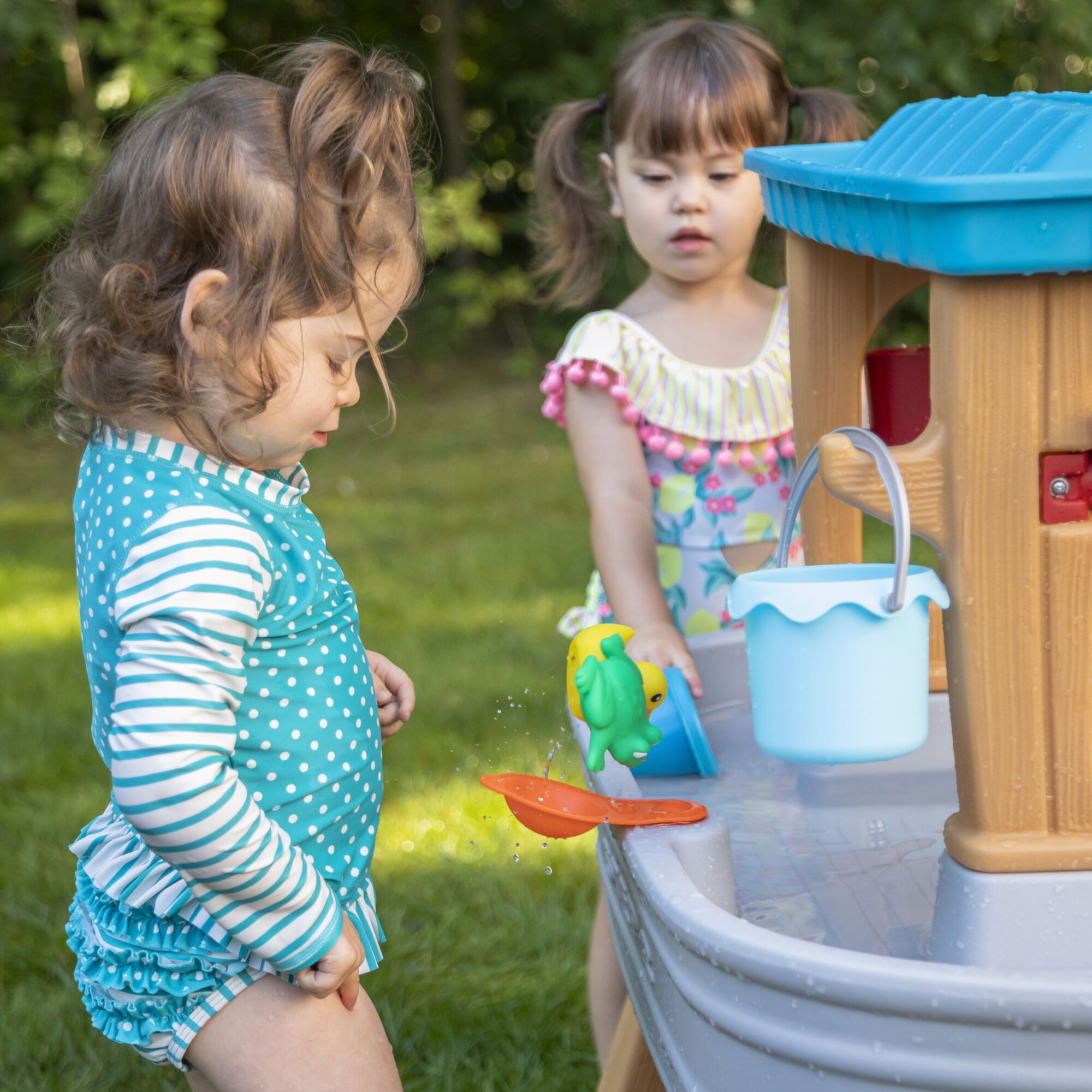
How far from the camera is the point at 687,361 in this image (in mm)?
1971

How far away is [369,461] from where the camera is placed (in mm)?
6152

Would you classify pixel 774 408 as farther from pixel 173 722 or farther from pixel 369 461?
pixel 369 461

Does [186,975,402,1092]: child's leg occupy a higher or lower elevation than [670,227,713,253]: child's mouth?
lower

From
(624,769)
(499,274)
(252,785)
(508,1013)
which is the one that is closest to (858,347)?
(624,769)

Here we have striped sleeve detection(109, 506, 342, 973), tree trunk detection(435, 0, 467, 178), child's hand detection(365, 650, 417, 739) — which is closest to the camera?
striped sleeve detection(109, 506, 342, 973)

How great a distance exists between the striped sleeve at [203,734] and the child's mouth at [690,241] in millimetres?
941

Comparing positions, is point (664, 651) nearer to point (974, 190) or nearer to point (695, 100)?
point (695, 100)

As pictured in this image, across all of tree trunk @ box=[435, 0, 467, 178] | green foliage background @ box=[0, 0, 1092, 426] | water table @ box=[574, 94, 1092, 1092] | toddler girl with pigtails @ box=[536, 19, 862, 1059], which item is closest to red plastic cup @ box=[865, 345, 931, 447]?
water table @ box=[574, 94, 1092, 1092]

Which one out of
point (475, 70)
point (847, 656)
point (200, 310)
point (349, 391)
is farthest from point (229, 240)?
point (475, 70)

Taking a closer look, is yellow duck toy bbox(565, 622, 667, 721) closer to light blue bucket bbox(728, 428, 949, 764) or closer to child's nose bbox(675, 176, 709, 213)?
light blue bucket bbox(728, 428, 949, 764)

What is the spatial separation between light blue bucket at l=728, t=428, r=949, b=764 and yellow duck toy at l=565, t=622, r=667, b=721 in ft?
1.05

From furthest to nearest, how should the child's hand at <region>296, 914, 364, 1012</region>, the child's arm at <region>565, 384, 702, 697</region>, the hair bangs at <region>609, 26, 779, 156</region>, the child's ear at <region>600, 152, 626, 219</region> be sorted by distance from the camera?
1. the child's ear at <region>600, 152, 626, 219</region>
2. the hair bangs at <region>609, 26, 779, 156</region>
3. the child's arm at <region>565, 384, 702, 697</region>
4. the child's hand at <region>296, 914, 364, 1012</region>

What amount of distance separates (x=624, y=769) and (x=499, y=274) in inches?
277

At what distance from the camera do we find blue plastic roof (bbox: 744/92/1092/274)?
878 mm
